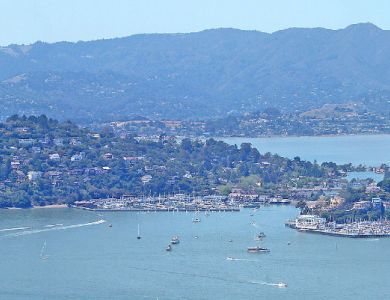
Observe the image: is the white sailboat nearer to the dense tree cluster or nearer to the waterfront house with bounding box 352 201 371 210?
the waterfront house with bounding box 352 201 371 210

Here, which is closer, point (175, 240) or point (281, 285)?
point (281, 285)

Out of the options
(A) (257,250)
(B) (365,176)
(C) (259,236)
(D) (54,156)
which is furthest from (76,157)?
(A) (257,250)

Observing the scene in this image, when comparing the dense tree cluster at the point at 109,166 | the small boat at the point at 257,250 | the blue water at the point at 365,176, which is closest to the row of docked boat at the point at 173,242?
the small boat at the point at 257,250

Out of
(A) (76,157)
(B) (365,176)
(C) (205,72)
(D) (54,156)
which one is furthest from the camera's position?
(C) (205,72)

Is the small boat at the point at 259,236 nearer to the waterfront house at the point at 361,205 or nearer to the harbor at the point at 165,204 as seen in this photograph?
the waterfront house at the point at 361,205

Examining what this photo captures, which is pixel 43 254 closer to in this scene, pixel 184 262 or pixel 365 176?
pixel 184 262

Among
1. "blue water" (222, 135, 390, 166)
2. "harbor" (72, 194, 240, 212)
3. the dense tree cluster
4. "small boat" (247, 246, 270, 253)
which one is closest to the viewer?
"small boat" (247, 246, 270, 253)

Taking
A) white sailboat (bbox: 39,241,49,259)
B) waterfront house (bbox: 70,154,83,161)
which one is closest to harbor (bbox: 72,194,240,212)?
waterfront house (bbox: 70,154,83,161)
